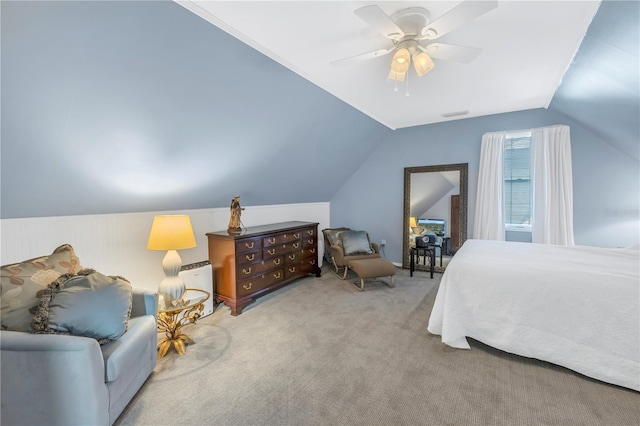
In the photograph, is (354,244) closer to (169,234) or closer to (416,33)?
(169,234)

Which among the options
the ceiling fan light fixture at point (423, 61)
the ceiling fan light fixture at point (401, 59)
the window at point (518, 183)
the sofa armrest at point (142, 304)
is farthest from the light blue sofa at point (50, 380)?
the window at point (518, 183)

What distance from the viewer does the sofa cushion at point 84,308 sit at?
Result: 1521 mm

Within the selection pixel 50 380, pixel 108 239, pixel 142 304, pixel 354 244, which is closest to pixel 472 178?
pixel 354 244

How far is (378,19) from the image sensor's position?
1670 millimetres

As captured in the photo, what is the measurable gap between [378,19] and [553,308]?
2485mm

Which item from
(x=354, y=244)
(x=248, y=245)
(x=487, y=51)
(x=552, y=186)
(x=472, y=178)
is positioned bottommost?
(x=354, y=244)

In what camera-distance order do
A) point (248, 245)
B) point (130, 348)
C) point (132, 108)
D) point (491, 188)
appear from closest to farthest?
point (130, 348) < point (132, 108) < point (248, 245) < point (491, 188)

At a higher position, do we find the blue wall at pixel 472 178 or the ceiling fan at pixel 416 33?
the ceiling fan at pixel 416 33

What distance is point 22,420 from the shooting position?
4.51 feet

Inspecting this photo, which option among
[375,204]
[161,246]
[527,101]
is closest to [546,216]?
[527,101]

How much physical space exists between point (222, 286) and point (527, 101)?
460 cm

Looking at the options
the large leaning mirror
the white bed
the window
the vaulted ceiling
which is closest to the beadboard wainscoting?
the vaulted ceiling

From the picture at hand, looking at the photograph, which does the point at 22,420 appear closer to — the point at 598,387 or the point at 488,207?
the point at 598,387

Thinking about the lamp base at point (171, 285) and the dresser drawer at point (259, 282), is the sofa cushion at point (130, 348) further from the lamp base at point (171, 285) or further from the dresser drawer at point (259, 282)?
the dresser drawer at point (259, 282)
